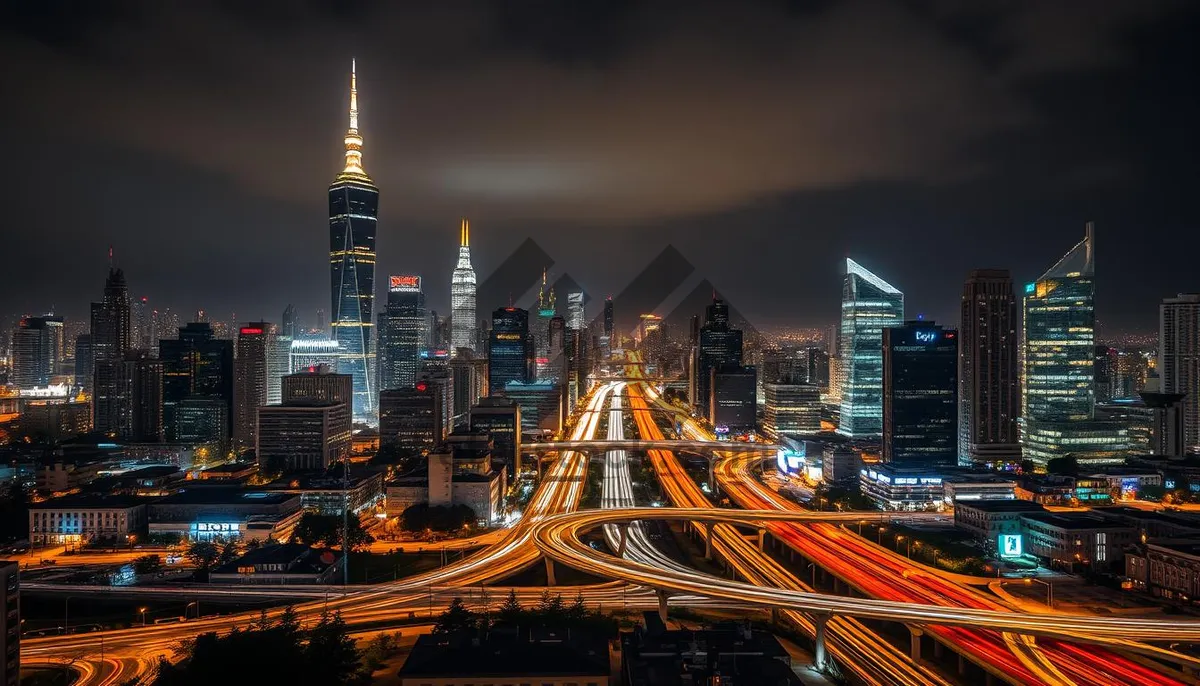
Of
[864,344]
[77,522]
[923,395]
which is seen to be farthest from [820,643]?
[864,344]

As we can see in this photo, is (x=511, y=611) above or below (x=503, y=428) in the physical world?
below

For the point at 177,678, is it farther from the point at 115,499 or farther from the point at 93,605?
the point at 115,499

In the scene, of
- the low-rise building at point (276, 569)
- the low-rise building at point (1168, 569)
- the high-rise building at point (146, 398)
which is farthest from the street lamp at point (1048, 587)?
the high-rise building at point (146, 398)

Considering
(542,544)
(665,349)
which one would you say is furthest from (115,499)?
(665,349)

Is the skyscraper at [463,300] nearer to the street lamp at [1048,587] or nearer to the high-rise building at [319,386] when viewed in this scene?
the high-rise building at [319,386]

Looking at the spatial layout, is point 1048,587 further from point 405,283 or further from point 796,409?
point 405,283

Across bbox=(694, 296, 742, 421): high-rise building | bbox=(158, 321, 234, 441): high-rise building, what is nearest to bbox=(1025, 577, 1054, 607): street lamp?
bbox=(694, 296, 742, 421): high-rise building
